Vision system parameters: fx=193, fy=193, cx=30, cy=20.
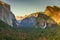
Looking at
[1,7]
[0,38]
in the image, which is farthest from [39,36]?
[1,7]

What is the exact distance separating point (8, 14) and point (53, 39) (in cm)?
9177

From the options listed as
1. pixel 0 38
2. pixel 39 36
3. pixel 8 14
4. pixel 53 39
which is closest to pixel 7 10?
pixel 8 14

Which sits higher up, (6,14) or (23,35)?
(23,35)

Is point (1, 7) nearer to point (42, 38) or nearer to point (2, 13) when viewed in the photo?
point (2, 13)

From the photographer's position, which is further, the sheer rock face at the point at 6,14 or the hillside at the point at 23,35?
the sheer rock face at the point at 6,14

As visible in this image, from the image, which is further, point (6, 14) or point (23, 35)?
point (6, 14)

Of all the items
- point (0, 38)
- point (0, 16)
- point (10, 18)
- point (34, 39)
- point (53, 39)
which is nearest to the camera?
point (0, 38)

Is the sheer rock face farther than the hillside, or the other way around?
the sheer rock face

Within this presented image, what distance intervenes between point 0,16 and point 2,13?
921 centimetres

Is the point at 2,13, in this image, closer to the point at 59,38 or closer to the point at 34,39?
the point at 34,39

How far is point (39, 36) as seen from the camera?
396 ft

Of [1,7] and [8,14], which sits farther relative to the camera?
[8,14]

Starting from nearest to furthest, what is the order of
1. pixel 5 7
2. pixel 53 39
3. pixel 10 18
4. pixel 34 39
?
1. pixel 53 39
2. pixel 34 39
3. pixel 5 7
4. pixel 10 18

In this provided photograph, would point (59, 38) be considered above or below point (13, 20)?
above
